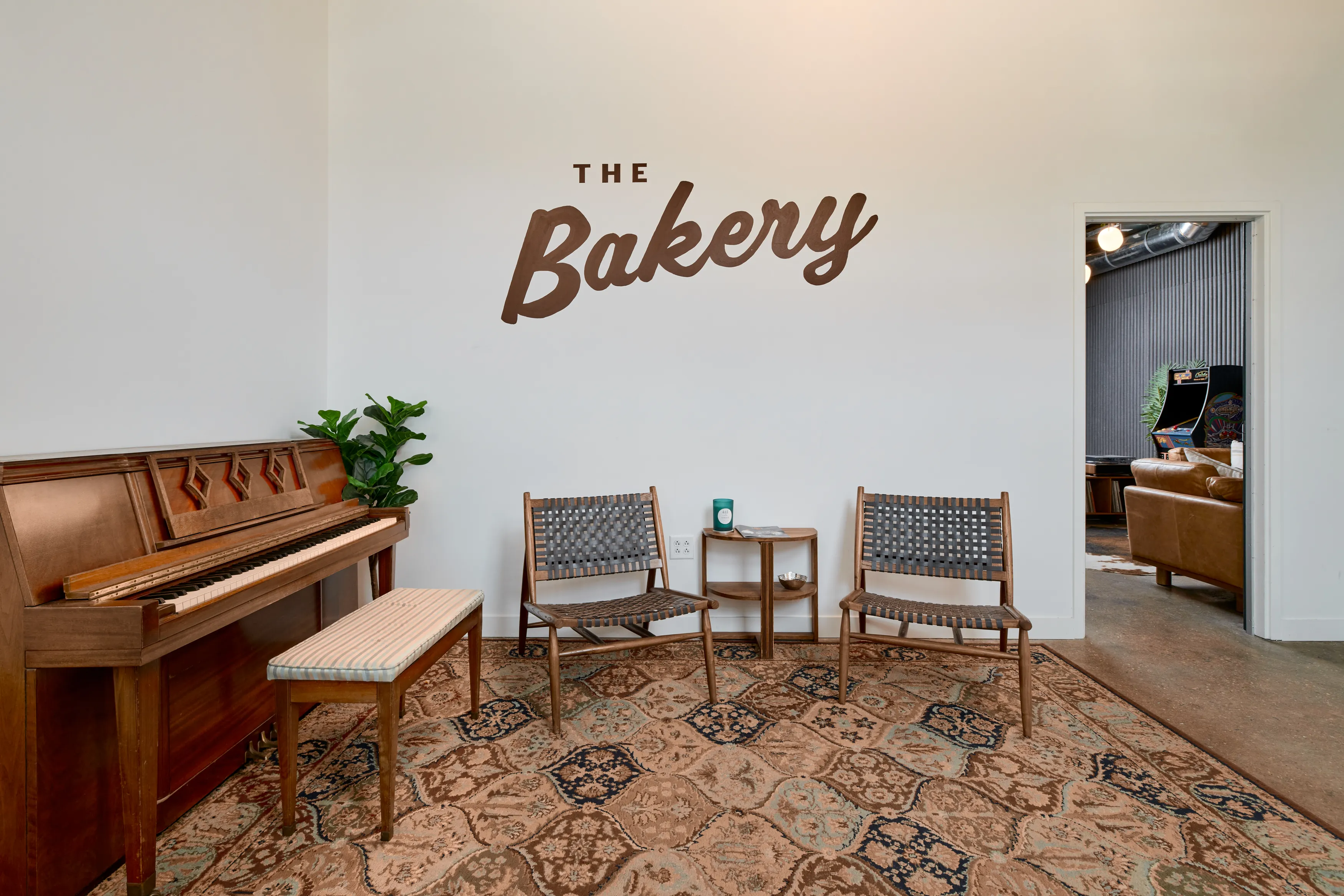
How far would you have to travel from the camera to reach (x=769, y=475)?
327 cm

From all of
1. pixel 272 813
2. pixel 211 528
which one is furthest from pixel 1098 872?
pixel 211 528

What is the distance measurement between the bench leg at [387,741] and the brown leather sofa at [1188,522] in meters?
4.52

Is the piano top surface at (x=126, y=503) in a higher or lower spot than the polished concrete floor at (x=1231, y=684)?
higher

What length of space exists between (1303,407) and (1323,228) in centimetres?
102

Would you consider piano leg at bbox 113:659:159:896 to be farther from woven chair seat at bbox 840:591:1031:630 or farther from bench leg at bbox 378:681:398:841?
woven chair seat at bbox 840:591:1031:630

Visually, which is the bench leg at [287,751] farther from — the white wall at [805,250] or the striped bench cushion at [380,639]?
the white wall at [805,250]

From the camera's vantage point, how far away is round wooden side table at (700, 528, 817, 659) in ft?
9.38

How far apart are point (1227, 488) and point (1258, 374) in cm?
78

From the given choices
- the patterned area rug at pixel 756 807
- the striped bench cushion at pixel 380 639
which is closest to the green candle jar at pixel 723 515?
A: the patterned area rug at pixel 756 807

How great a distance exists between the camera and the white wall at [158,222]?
1720mm

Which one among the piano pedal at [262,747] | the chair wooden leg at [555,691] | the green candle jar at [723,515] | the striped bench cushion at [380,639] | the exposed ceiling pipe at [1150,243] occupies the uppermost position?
the exposed ceiling pipe at [1150,243]

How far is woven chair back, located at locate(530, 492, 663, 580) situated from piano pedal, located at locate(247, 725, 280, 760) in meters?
1.13

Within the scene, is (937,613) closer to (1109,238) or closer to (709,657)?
(709,657)

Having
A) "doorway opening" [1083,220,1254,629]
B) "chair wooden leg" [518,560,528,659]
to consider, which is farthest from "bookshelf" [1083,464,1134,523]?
"chair wooden leg" [518,560,528,659]
